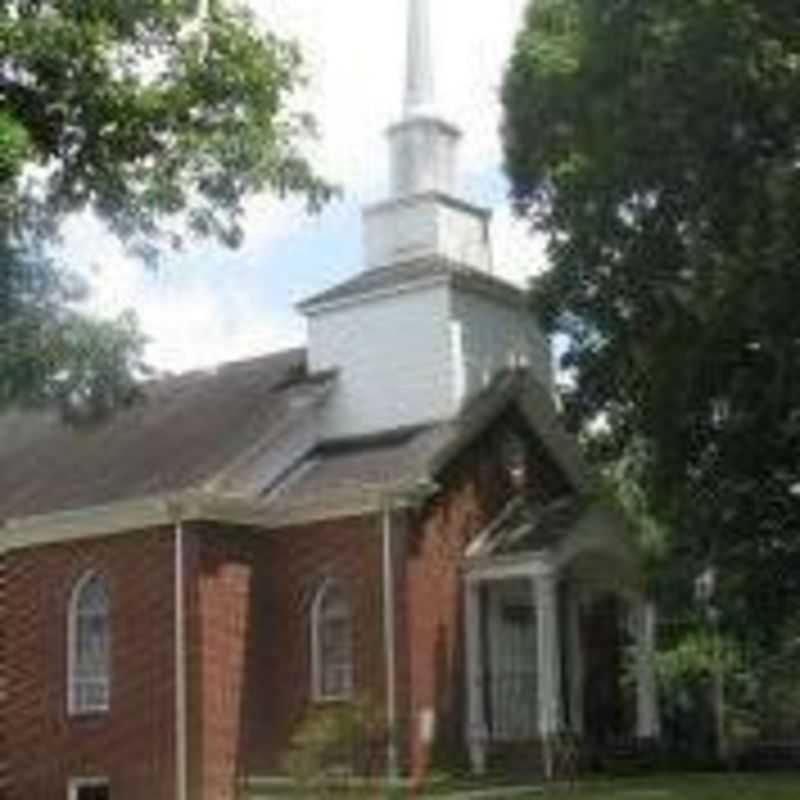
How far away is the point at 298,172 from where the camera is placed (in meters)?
26.5

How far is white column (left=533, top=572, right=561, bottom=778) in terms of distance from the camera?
125 feet

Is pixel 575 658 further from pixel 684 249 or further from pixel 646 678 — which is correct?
pixel 684 249

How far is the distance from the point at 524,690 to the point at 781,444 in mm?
7058

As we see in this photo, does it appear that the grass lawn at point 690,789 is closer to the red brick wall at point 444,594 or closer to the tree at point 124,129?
the red brick wall at point 444,594

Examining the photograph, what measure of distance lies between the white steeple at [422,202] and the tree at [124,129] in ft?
52.2

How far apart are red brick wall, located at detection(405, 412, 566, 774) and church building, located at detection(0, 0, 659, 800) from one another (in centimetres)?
5

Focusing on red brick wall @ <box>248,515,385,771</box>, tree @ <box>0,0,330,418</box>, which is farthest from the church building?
tree @ <box>0,0,330,418</box>

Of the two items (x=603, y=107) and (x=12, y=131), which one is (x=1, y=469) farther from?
(x=12, y=131)

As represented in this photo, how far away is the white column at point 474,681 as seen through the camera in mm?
38812

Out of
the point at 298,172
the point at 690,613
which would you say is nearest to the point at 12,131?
the point at 298,172

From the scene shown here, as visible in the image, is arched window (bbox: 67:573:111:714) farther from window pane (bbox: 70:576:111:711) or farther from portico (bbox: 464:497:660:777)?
portico (bbox: 464:497:660:777)

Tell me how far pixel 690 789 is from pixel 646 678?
9.18m

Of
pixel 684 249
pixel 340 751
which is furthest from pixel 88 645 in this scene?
pixel 684 249

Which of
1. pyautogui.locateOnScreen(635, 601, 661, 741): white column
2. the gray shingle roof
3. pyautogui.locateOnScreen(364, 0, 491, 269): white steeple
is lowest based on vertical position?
pyautogui.locateOnScreen(635, 601, 661, 741): white column
